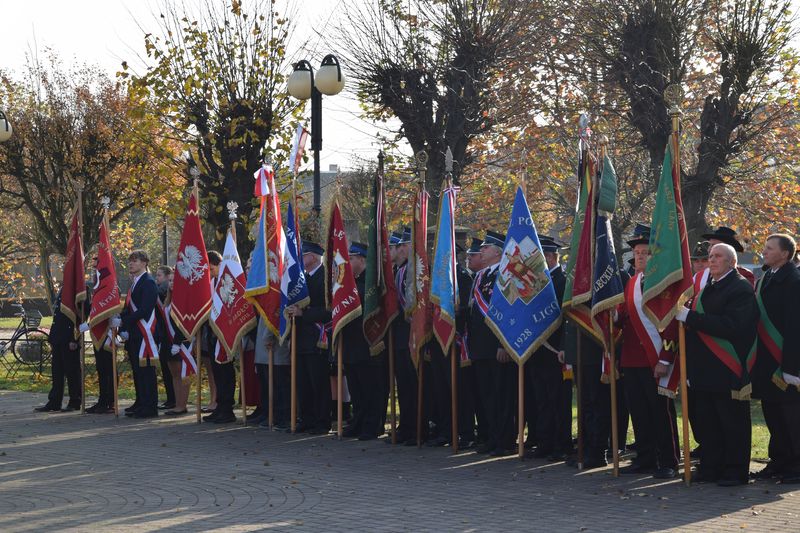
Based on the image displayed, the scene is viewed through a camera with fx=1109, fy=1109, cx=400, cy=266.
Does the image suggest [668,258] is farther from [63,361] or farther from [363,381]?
[63,361]

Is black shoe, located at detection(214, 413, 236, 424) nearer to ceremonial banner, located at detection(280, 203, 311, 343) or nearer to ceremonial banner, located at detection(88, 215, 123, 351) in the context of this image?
ceremonial banner, located at detection(280, 203, 311, 343)

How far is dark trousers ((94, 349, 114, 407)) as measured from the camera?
15055mm

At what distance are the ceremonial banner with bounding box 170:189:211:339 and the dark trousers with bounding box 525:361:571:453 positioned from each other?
4.81m

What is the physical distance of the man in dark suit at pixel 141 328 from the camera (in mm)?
14227

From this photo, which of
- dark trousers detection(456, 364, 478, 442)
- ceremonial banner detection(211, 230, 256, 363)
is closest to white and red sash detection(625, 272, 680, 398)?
dark trousers detection(456, 364, 478, 442)

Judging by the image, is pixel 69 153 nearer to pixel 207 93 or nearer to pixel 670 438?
pixel 207 93

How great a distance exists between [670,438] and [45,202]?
63.6ft

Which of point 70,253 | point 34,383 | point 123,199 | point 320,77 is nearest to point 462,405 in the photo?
point 320,77

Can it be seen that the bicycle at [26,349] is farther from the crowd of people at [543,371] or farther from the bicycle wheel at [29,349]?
the crowd of people at [543,371]

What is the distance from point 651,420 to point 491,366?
6.38 ft

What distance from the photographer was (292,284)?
12.6 meters

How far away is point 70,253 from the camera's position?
49.6 feet

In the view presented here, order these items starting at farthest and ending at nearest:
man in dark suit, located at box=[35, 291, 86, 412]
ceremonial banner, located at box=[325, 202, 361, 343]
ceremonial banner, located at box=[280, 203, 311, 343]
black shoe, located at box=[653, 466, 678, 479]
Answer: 1. man in dark suit, located at box=[35, 291, 86, 412]
2. ceremonial banner, located at box=[280, 203, 311, 343]
3. ceremonial banner, located at box=[325, 202, 361, 343]
4. black shoe, located at box=[653, 466, 678, 479]

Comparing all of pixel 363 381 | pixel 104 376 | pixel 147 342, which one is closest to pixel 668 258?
pixel 363 381
